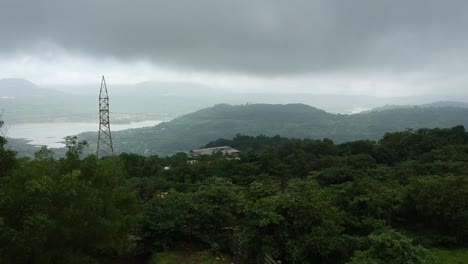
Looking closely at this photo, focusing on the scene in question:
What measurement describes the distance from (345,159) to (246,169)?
381 inches

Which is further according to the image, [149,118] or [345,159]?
[149,118]

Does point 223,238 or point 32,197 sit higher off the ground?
point 32,197

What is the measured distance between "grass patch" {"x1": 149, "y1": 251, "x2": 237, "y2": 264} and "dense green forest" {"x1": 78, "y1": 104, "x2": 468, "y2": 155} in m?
79.2

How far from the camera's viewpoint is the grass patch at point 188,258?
11695 millimetres

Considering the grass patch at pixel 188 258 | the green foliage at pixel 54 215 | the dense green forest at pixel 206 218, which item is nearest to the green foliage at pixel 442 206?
the dense green forest at pixel 206 218

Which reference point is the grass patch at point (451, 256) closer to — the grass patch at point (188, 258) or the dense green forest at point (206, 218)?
the dense green forest at point (206, 218)

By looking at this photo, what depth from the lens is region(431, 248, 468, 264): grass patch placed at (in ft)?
39.8

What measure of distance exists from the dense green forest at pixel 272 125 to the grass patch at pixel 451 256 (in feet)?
272

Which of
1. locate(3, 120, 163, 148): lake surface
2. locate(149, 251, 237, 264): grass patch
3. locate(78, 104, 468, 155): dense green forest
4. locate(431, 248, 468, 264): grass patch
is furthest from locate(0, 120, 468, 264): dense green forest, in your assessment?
locate(78, 104, 468, 155): dense green forest

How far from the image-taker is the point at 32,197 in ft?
24.0

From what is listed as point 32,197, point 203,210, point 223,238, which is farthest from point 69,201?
point 223,238

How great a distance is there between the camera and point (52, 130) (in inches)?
3728

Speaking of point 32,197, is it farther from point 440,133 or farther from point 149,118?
point 149,118

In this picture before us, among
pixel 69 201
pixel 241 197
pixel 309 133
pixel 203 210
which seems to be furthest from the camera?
pixel 309 133
